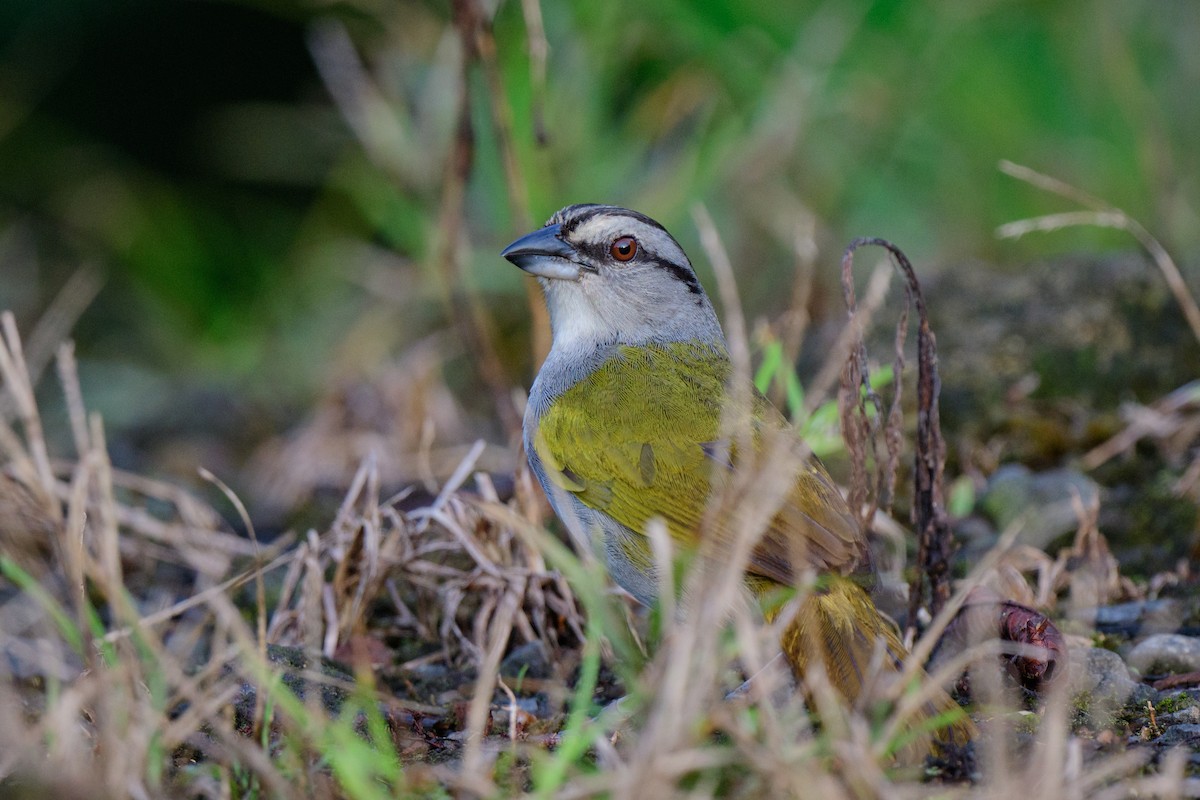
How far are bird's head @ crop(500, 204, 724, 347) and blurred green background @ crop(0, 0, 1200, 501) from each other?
1398mm

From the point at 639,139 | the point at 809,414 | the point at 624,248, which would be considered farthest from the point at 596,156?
the point at 809,414

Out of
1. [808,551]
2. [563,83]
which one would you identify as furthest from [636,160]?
[808,551]

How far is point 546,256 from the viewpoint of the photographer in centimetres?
422

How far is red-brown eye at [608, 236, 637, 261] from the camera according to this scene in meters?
4.29

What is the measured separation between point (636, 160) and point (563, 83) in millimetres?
526

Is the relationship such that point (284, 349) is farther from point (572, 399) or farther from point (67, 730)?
point (67, 730)

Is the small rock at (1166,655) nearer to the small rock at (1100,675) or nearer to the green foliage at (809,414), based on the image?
the small rock at (1100,675)

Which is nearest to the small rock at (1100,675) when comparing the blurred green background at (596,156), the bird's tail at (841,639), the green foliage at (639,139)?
the bird's tail at (841,639)


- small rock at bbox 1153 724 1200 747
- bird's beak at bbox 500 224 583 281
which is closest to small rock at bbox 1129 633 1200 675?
small rock at bbox 1153 724 1200 747

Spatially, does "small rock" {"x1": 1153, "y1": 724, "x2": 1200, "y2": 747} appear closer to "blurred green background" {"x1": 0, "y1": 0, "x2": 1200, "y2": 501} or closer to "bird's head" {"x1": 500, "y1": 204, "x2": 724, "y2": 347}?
"bird's head" {"x1": 500, "y1": 204, "x2": 724, "y2": 347}

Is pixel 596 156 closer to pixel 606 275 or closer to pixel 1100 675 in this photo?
pixel 606 275

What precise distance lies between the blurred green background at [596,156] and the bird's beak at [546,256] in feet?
4.59

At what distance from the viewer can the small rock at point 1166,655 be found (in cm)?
314

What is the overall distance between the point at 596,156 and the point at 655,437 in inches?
123
